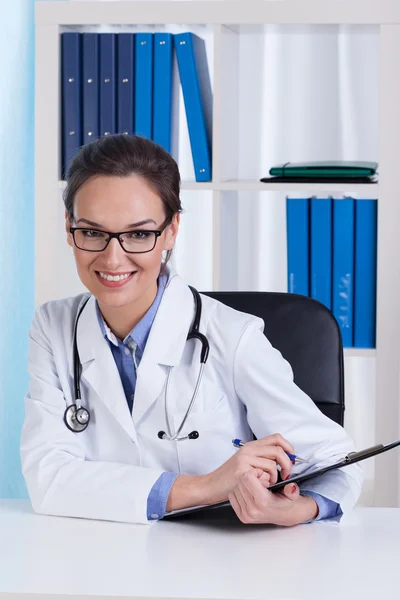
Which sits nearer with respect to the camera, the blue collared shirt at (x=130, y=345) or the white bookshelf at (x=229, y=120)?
the blue collared shirt at (x=130, y=345)

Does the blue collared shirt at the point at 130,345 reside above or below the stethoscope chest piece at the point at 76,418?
Answer: above

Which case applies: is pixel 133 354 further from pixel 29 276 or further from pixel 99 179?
pixel 29 276

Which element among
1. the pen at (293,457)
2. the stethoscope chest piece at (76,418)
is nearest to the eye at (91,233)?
the stethoscope chest piece at (76,418)

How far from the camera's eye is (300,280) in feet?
7.91

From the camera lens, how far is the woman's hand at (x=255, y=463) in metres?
1.20

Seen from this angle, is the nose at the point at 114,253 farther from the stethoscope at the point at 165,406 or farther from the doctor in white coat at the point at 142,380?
the stethoscope at the point at 165,406

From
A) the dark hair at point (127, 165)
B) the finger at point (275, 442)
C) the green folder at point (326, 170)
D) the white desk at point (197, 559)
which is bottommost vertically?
the white desk at point (197, 559)

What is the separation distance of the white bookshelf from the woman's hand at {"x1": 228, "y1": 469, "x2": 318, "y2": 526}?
3.87 ft

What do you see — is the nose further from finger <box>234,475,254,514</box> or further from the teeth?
finger <box>234,475,254,514</box>

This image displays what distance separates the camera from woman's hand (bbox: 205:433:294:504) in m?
1.20

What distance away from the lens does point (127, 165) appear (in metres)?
1.39

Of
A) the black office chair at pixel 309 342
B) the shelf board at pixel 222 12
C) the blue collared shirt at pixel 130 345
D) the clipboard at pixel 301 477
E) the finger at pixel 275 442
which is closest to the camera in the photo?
the clipboard at pixel 301 477

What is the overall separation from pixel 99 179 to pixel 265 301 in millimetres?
459

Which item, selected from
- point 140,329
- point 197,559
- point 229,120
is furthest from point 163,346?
point 229,120
